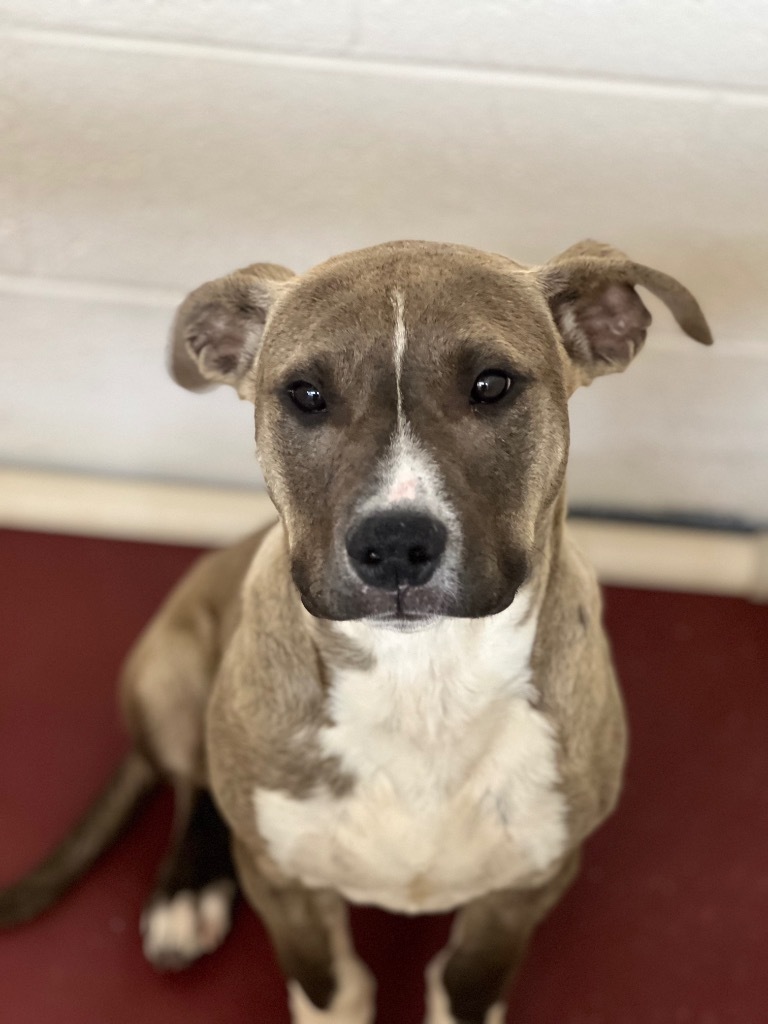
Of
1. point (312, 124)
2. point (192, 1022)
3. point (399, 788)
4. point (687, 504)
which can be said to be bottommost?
point (192, 1022)

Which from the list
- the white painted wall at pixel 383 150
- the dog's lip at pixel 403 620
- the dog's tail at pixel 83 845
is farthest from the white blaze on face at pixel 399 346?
the dog's tail at pixel 83 845

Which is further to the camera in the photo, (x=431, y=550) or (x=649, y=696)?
(x=649, y=696)

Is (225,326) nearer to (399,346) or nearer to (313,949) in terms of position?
(399,346)

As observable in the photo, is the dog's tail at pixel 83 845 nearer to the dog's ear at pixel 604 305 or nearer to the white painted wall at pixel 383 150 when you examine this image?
the white painted wall at pixel 383 150

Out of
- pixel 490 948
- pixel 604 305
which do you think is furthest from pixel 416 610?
pixel 490 948

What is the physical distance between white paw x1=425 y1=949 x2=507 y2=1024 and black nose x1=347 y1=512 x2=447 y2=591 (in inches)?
37.7

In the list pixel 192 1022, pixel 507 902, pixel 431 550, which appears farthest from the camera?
pixel 192 1022

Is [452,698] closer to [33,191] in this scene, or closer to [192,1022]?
[192,1022]

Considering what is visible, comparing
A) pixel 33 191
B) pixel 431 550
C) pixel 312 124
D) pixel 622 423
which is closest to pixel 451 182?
pixel 312 124

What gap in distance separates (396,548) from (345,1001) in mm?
1034

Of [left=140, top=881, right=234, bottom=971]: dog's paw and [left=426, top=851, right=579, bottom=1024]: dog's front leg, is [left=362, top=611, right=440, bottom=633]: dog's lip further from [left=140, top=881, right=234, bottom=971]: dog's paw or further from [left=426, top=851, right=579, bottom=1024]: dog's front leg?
[left=140, top=881, right=234, bottom=971]: dog's paw

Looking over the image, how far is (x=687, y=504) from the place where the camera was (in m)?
2.84

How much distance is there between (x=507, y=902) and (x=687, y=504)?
1369 mm

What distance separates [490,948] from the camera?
1838mm
